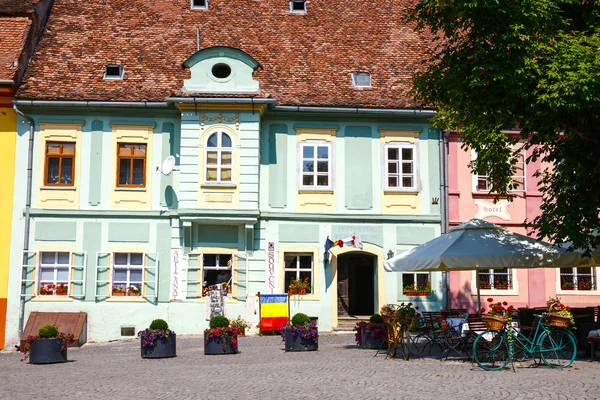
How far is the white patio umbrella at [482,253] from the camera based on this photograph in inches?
557

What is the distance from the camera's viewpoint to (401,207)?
22688 millimetres

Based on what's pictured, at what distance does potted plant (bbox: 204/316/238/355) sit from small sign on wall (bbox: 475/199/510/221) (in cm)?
991

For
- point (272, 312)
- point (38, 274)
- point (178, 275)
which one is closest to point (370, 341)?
point (272, 312)

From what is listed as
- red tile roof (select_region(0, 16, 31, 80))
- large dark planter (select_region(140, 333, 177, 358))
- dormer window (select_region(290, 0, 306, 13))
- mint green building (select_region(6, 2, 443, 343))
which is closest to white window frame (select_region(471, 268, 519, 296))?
mint green building (select_region(6, 2, 443, 343))

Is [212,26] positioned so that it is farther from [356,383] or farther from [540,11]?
[356,383]

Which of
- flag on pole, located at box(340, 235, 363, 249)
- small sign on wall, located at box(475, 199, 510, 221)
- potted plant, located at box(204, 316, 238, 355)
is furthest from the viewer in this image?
small sign on wall, located at box(475, 199, 510, 221)

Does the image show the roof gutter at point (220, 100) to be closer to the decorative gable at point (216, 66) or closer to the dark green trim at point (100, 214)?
the decorative gable at point (216, 66)

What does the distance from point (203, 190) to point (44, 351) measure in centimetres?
738

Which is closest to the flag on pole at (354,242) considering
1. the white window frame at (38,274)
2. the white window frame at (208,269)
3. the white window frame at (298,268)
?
the white window frame at (298,268)

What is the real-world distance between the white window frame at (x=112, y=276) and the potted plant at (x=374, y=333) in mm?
7494

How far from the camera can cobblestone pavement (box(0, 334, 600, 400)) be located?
10.5m

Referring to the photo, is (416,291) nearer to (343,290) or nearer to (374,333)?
(343,290)

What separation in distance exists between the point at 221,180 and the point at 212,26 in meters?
6.07

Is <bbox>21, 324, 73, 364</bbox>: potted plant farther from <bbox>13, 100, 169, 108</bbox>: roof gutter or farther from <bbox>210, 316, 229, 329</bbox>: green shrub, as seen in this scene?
<bbox>13, 100, 169, 108</bbox>: roof gutter
